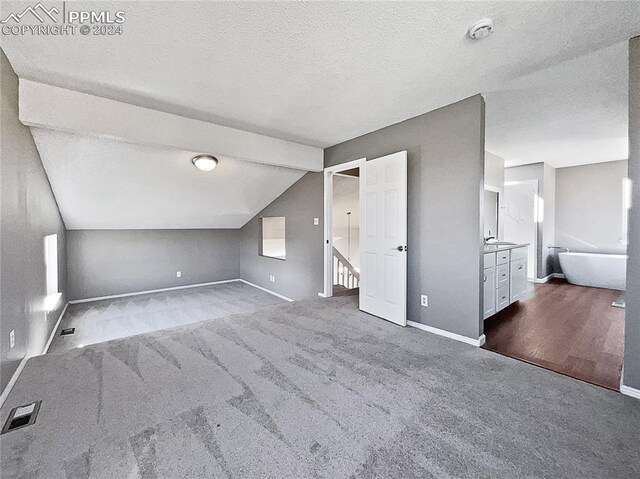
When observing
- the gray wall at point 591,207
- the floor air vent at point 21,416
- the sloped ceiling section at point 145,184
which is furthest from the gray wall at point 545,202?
the floor air vent at point 21,416

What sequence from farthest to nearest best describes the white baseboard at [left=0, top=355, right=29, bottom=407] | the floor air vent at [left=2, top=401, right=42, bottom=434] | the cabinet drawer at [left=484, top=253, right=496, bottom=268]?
the cabinet drawer at [left=484, top=253, right=496, bottom=268] < the white baseboard at [left=0, top=355, right=29, bottom=407] < the floor air vent at [left=2, top=401, right=42, bottom=434]

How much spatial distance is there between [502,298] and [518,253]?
852mm

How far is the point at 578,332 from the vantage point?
9.72 ft

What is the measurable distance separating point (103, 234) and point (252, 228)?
293 centimetres

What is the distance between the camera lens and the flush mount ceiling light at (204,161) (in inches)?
149

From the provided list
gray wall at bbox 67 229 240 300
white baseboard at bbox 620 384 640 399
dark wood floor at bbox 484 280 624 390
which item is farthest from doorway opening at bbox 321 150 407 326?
gray wall at bbox 67 229 240 300

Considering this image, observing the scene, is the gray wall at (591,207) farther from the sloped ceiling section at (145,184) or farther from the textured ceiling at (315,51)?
the sloped ceiling section at (145,184)

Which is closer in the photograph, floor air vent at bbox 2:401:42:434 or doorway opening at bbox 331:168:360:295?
floor air vent at bbox 2:401:42:434

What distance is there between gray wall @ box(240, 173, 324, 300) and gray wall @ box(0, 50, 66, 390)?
10.8 ft

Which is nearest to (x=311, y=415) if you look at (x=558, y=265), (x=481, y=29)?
(x=481, y=29)

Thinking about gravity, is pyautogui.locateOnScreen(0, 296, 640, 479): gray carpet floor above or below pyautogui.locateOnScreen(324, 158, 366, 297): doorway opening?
below

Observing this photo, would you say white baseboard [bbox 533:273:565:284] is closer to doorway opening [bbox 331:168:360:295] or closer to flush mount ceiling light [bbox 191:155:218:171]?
doorway opening [bbox 331:168:360:295]

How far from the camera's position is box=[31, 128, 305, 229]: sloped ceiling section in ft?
10.6

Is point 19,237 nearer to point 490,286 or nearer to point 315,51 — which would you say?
point 315,51
